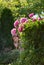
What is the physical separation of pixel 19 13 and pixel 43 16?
5.33ft

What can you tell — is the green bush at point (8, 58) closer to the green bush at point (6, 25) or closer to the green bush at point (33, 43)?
the green bush at point (6, 25)

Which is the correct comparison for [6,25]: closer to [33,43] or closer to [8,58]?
[8,58]

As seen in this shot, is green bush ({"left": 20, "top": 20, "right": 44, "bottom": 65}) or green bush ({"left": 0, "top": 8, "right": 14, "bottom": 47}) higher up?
green bush ({"left": 20, "top": 20, "right": 44, "bottom": 65})

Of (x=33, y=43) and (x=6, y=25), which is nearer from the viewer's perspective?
(x=33, y=43)

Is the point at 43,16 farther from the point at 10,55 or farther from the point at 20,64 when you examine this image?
the point at 10,55

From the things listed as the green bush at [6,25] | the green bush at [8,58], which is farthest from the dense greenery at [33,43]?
the green bush at [6,25]

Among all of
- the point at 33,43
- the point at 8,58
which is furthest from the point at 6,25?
the point at 33,43

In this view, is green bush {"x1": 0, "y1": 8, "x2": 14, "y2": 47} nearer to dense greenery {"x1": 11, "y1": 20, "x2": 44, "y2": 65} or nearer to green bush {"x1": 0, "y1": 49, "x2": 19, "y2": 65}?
green bush {"x1": 0, "y1": 49, "x2": 19, "y2": 65}

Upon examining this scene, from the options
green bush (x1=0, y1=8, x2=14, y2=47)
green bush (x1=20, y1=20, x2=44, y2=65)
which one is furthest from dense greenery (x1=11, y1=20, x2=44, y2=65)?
green bush (x1=0, y1=8, x2=14, y2=47)

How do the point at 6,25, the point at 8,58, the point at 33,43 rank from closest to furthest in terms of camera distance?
the point at 33,43, the point at 8,58, the point at 6,25

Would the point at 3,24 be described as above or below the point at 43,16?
below

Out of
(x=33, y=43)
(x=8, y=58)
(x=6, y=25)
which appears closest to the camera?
(x=33, y=43)

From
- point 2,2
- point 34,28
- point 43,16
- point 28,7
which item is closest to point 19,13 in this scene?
point 28,7

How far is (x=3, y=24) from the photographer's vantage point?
1406 centimetres
